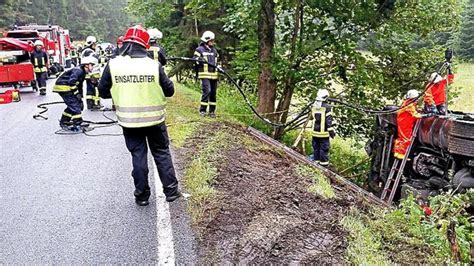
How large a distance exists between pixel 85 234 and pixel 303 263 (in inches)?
75.6

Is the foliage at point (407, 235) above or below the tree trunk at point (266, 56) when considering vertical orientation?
below

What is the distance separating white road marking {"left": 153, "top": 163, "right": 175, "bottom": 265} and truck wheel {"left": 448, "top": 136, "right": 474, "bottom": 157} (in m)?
4.87

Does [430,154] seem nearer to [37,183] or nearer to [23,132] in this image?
[37,183]

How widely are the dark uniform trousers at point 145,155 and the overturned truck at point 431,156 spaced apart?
3.69m

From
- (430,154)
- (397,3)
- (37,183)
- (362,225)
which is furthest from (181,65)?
(362,225)

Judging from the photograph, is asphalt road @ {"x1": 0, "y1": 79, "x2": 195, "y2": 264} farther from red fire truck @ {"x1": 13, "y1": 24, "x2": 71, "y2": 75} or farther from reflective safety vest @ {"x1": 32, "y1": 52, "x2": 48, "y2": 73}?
red fire truck @ {"x1": 13, "y1": 24, "x2": 71, "y2": 75}

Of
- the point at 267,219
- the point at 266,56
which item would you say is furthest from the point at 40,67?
the point at 267,219

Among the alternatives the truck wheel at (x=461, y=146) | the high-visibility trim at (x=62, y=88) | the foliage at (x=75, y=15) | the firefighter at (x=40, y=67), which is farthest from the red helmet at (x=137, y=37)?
the foliage at (x=75, y=15)

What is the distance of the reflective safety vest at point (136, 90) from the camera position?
4465mm

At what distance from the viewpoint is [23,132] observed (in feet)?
29.0

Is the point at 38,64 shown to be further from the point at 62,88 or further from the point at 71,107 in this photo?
the point at 71,107

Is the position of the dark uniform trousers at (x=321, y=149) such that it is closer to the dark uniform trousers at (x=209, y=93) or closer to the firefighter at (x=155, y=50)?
the dark uniform trousers at (x=209, y=93)

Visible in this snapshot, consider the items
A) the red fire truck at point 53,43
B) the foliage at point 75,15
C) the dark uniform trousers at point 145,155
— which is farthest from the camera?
the foliage at point 75,15

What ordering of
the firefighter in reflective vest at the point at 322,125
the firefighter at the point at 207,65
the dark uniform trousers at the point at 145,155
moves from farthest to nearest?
1. the firefighter in reflective vest at the point at 322,125
2. the firefighter at the point at 207,65
3. the dark uniform trousers at the point at 145,155
